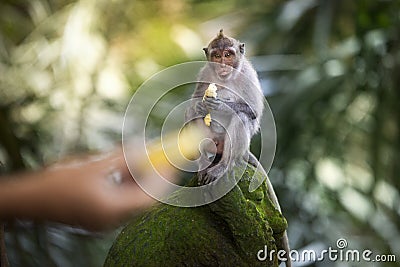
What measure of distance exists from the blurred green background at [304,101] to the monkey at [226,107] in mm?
1324

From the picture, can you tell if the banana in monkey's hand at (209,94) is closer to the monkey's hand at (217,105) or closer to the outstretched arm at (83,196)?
the monkey's hand at (217,105)

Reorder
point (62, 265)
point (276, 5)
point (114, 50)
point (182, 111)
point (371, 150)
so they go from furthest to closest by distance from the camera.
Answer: point (114, 50) < point (276, 5) < point (371, 150) < point (62, 265) < point (182, 111)

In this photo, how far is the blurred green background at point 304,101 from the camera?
2.06 metres

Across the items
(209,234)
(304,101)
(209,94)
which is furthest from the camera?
(304,101)

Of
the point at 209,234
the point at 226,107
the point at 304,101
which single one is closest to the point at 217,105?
the point at 226,107

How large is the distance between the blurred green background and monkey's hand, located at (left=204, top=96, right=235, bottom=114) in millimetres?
1373

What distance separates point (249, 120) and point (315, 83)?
1.51 m

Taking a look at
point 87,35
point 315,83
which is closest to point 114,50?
point 87,35

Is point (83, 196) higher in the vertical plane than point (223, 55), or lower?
lower

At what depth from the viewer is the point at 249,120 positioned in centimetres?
64

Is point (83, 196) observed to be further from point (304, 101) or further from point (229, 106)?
point (304, 101)

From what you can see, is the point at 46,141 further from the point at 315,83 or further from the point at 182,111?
the point at 182,111

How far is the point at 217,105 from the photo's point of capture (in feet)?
1.98

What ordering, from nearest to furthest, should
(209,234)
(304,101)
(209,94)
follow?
(209,94) < (209,234) < (304,101)
